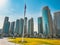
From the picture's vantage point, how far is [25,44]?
391 cm

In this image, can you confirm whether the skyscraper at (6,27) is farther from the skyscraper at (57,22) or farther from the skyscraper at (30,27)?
the skyscraper at (57,22)

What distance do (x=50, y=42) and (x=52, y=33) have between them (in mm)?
323

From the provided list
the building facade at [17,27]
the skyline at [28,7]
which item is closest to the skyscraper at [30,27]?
the skyline at [28,7]

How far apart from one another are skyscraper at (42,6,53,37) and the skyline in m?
0.15

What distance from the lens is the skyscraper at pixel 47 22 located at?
13.3 ft

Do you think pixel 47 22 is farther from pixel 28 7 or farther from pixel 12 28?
pixel 12 28

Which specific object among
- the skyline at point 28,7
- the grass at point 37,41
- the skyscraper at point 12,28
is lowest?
the grass at point 37,41

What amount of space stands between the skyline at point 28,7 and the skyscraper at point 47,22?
0.50ft

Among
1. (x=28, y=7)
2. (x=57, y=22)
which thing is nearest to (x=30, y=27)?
(x=28, y=7)

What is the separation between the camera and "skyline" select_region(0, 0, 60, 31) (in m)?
4.20

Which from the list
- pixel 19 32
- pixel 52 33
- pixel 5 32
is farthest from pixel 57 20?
pixel 5 32

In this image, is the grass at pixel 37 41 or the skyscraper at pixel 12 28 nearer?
the grass at pixel 37 41

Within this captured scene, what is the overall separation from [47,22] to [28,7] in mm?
889

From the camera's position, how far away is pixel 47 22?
411 centimetres
